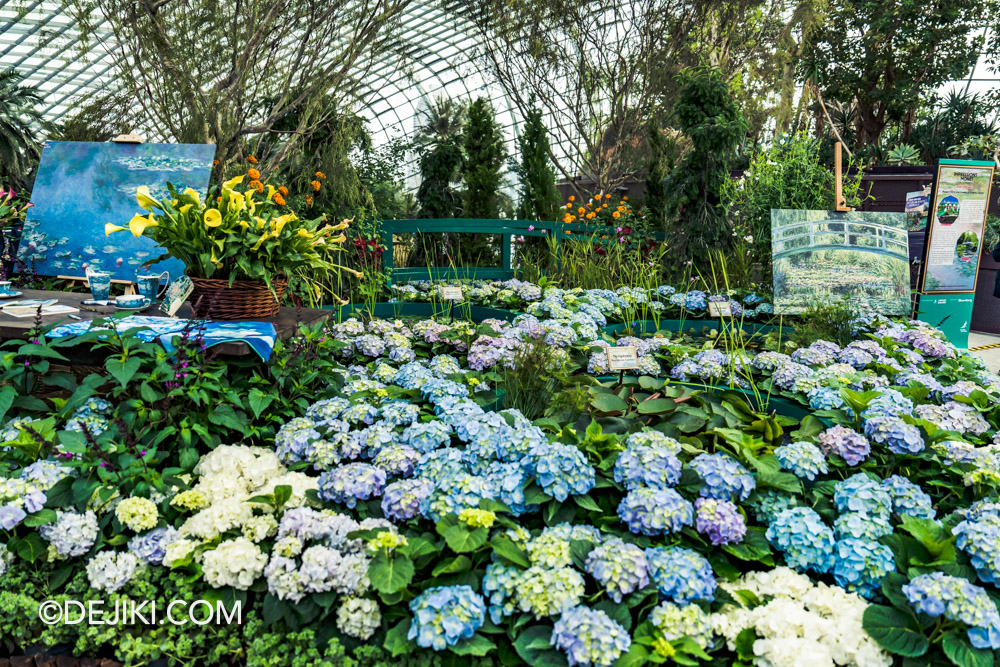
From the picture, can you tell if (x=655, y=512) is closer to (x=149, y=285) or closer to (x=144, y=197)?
(x=144, y=197)

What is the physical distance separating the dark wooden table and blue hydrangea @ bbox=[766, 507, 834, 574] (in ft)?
5.61

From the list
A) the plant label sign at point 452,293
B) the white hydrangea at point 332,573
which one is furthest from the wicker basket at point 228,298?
the plant label sign at point 452,293

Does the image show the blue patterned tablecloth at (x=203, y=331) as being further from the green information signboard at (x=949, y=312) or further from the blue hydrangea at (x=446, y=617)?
the green information signboard at (x=949, y=312)

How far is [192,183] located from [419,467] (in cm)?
201

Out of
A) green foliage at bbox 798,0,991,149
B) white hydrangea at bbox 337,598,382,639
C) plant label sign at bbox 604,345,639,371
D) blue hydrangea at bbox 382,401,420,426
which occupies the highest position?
green foliage at bbox 798,0,991,149

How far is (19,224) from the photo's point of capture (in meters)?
3.72

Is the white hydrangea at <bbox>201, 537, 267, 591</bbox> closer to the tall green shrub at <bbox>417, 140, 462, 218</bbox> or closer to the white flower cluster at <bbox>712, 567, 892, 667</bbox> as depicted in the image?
the white flower cluster at <bbox>712, 567, 892, 667</bbox>

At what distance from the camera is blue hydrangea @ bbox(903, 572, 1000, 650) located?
1400 millimetres

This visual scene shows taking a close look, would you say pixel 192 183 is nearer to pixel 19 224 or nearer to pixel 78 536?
pixel 19 224

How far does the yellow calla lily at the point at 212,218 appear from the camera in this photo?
90.6 inches

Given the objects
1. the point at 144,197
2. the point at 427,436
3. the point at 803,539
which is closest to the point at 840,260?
the point at 803,539

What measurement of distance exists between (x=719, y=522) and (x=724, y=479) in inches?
5.7

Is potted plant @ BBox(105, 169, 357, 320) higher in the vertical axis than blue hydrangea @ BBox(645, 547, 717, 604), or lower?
higher

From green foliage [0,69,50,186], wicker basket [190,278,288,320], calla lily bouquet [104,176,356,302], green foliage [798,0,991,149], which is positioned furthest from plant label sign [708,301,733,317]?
green foliage [0,69,50,186]
